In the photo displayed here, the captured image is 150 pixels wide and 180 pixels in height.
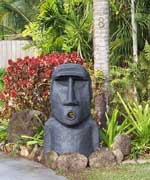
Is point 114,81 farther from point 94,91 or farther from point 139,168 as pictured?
point 139,168

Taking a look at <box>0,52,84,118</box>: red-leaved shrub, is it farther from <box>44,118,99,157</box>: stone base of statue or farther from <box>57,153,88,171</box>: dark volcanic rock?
<box>57,153,88,171</box>: dark volcanic rock

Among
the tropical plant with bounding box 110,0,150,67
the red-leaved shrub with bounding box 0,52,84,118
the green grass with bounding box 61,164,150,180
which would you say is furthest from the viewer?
the tropical plant with bounding box 110,0,150,67

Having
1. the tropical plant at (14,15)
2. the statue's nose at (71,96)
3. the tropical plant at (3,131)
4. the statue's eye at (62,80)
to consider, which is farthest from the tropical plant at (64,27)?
the tropical plant at (14,15)

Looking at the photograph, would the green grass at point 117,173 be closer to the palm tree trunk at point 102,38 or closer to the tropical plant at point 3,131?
the palm tree trunk at point 102,38

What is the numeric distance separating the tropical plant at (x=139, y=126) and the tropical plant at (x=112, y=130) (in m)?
0.14

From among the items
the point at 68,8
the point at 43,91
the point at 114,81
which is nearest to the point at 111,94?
the point at 114,81

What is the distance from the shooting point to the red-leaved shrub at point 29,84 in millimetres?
9782

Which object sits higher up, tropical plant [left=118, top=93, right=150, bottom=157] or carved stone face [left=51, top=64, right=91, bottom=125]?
carved stone face [left=51, top=64, right=91, bottom=125]

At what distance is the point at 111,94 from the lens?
399 inches

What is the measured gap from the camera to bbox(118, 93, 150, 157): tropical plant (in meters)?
8.57

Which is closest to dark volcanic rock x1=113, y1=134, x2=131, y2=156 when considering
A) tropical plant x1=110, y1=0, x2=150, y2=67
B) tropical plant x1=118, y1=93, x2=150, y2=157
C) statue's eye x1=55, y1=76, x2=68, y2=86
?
tropical plant x1=118, y1=93, x2=150, y2=157

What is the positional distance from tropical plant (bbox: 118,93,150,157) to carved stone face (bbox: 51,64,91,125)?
0.94 metres

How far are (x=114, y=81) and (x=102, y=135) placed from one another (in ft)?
6.95

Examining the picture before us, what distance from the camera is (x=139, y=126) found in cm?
878
